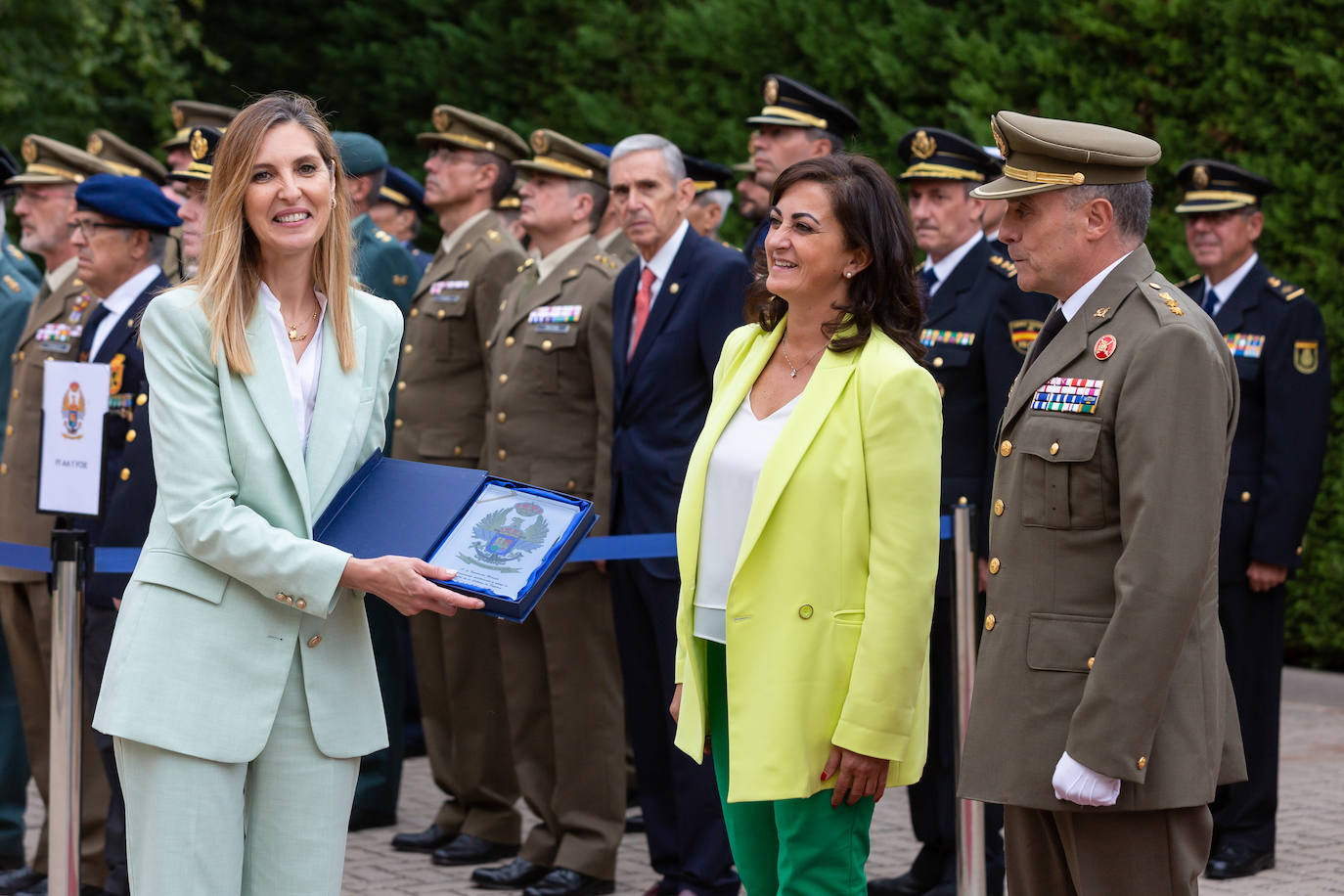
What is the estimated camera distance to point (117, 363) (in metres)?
5.78

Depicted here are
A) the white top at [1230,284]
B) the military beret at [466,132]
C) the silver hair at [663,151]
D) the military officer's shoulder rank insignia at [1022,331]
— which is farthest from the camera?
the military beret at [466,132]

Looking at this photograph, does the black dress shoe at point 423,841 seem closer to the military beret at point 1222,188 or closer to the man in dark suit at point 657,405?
the man in dark suit at point 657,405

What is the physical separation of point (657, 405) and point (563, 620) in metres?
0.90

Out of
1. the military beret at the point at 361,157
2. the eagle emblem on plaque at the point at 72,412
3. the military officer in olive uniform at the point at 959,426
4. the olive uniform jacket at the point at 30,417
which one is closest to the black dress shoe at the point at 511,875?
the military officer in olive uniform at the point at 959,426

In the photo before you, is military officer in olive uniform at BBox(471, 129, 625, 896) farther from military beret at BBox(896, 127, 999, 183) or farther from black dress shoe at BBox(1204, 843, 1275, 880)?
black dress shoe at BBox(1204, 843, 1275, 880)

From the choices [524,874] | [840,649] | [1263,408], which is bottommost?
[524,874]

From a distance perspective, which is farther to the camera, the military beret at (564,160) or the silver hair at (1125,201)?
the military beret at (564,160)

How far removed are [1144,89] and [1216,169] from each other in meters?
2.35

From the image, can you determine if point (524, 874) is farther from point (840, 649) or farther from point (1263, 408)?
point (1263, 408)

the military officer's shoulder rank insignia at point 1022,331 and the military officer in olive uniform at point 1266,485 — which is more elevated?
the military officer's shoulder rank insignia at point 1022,331

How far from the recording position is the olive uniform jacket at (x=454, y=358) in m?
6.96

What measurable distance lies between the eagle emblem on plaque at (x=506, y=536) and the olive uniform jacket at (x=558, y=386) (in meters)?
2.46

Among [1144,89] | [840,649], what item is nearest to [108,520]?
[840,649]

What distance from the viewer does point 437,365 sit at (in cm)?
704
